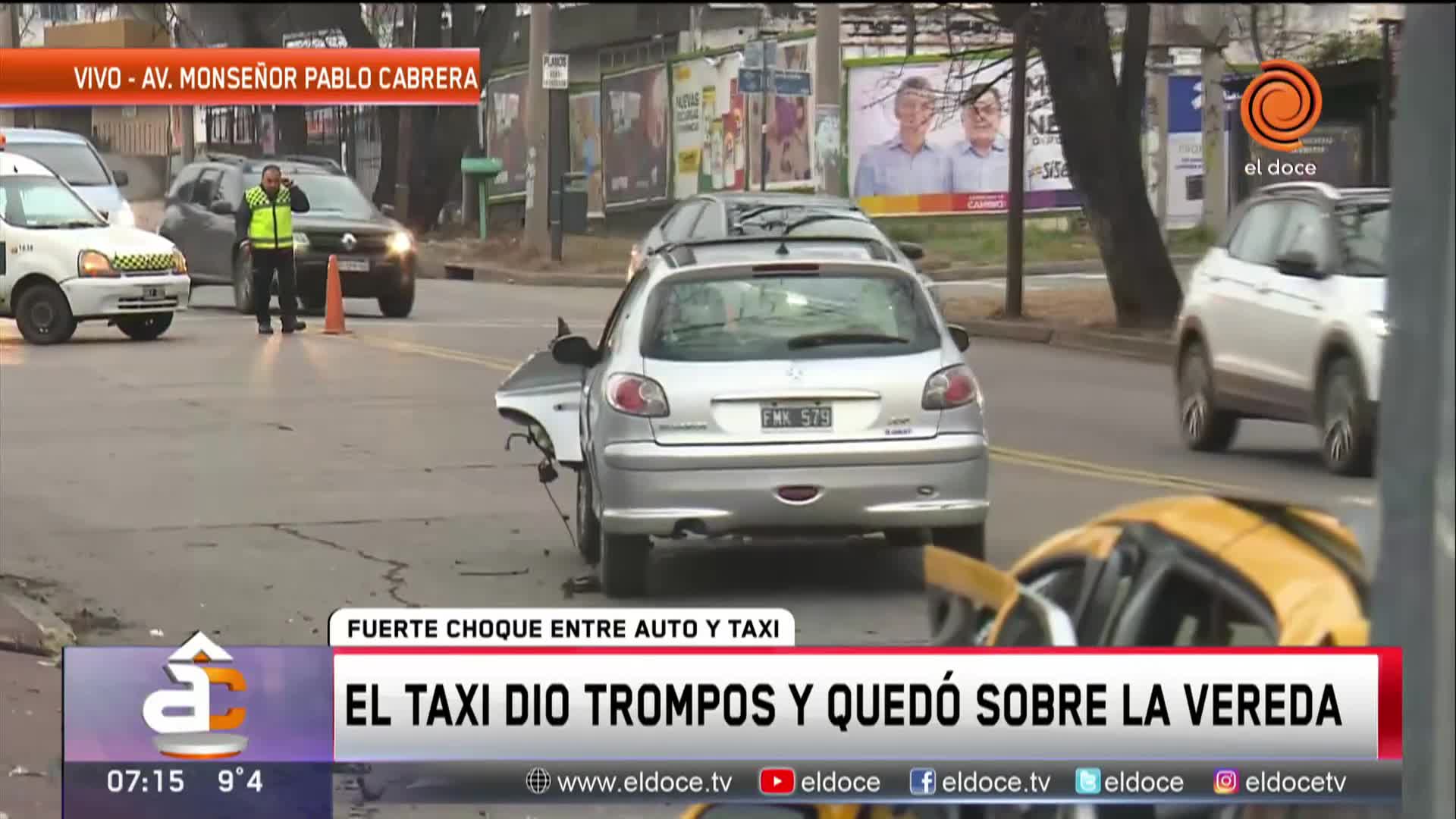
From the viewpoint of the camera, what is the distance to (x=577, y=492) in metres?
5.00

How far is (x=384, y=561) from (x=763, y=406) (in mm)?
904

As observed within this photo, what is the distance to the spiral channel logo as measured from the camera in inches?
167

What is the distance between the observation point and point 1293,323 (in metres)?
4.08

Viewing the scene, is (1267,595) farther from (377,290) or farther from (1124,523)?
(377,290)

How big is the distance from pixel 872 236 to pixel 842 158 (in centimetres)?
14

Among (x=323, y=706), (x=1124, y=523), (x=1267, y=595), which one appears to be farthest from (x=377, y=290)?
(x=1267, y=595)

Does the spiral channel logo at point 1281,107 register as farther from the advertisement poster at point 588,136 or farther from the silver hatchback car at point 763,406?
the advertisement poster at point 588,136

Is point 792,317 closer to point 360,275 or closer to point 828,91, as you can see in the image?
point 828,91

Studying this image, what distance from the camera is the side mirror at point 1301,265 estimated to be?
406 centimetres

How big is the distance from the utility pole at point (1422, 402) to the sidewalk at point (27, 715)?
2.93 metres

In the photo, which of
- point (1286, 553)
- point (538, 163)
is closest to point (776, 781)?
point (1286, 553)

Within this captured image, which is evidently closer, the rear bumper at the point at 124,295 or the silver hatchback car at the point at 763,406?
the silver hatchback car at the point at 763,406

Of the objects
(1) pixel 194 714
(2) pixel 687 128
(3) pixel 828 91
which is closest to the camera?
(1) pixel 194 714

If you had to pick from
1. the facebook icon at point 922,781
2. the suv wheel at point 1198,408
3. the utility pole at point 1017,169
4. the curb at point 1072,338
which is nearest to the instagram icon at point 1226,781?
the facebook icon at point 922,781
